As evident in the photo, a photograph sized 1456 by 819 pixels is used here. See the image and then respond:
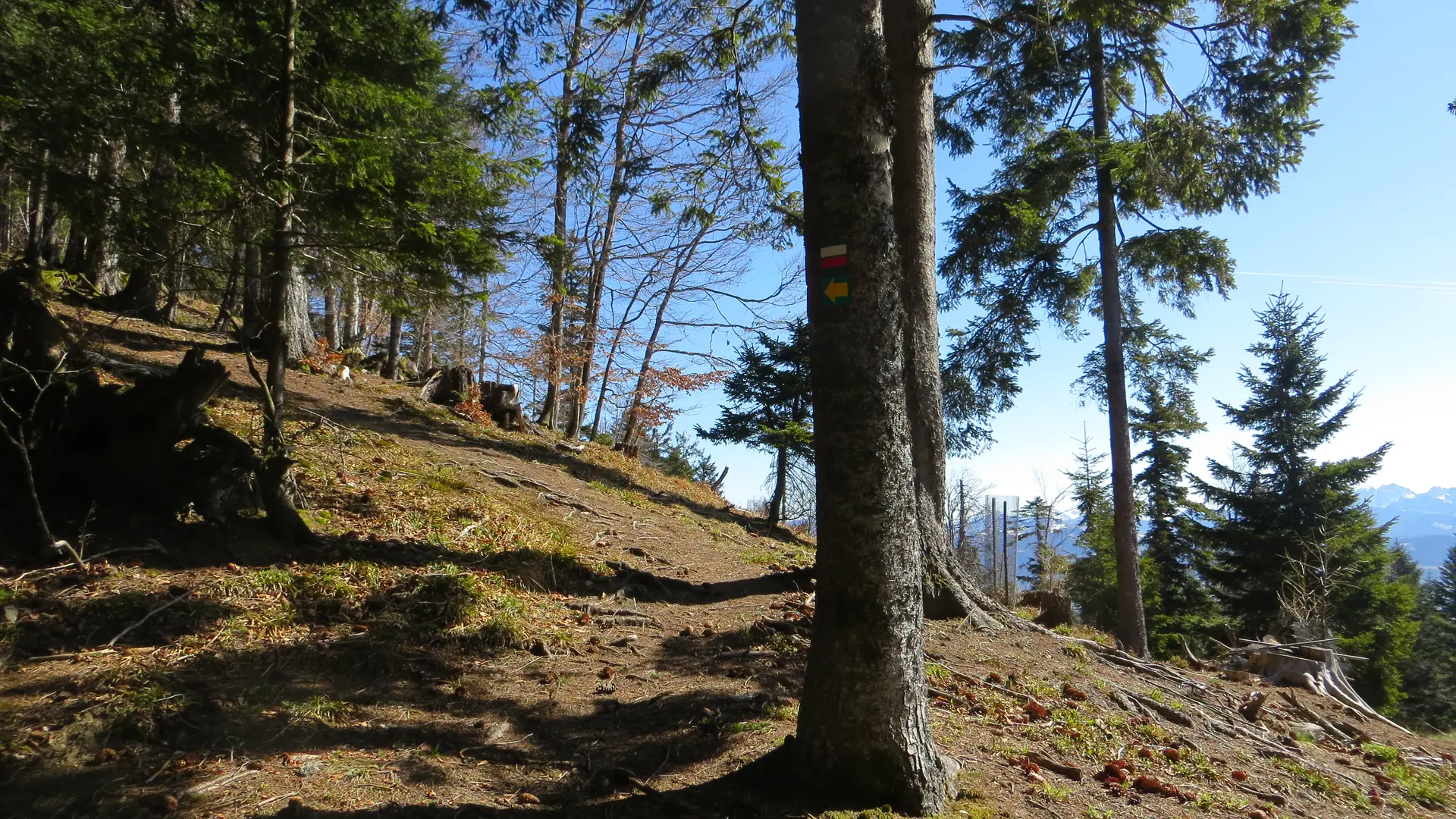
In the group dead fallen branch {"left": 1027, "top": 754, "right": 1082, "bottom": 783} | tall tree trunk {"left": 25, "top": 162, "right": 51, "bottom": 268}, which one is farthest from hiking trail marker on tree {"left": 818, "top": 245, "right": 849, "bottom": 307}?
tall tree trunk {"left": 25, "top": 162, "right": 51, "bottom": 268}

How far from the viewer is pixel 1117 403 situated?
12.6m

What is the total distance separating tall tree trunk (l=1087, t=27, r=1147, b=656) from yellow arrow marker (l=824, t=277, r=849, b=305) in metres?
11.1

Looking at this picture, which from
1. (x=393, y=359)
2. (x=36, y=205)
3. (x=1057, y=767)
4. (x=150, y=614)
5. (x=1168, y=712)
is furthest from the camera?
(x=393, y=359)

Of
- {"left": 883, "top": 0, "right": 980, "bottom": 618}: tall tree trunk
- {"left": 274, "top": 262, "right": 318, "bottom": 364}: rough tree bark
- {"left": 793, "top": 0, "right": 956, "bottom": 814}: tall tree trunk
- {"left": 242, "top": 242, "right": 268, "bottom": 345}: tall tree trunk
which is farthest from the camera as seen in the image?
{"left": 274, "top": 262, "right": 318, "bottom": 364}: rough tree bark

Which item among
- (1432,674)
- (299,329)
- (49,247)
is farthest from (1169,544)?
(49,247)

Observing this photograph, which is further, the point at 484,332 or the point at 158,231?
the point at 484,332

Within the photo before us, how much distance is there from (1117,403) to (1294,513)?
44.1 ft

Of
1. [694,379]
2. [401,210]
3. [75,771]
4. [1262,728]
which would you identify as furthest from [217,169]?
[694,379]

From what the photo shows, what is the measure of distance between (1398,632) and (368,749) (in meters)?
24.6

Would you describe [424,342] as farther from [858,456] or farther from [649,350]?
[858,456]

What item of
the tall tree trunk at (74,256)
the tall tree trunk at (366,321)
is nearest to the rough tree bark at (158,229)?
the tall tree trunk at (74,256)

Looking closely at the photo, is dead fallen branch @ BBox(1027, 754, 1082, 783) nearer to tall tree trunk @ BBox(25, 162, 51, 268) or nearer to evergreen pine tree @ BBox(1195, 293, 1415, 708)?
tall tree trunk @ BBox(25, 162, 51, 268)

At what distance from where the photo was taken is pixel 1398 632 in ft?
61.0

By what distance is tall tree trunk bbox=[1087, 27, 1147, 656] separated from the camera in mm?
12438
